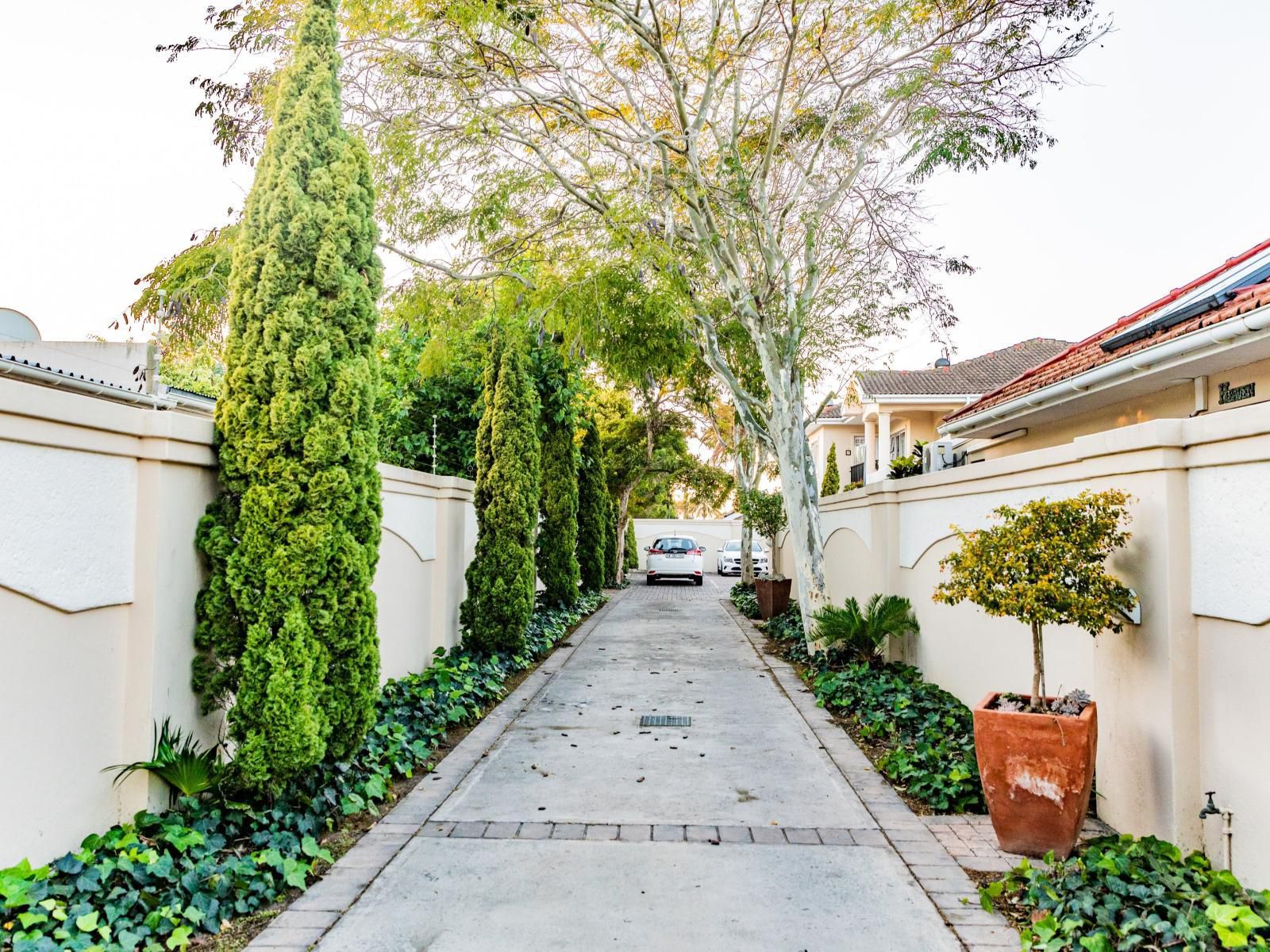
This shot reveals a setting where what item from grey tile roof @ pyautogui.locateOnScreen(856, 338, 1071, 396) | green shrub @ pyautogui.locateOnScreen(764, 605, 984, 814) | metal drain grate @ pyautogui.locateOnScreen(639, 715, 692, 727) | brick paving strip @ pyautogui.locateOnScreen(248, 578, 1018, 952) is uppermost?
grey tile roof @ pyautogui.locateOnScreen(856, 338, 1071, 396)

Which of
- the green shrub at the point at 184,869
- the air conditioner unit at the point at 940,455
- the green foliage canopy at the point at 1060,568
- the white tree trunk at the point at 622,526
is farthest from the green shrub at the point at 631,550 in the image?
the green foliage canopy at the point at 1060,568

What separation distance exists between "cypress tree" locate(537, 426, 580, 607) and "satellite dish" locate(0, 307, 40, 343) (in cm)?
879

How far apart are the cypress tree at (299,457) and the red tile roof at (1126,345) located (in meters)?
6.05

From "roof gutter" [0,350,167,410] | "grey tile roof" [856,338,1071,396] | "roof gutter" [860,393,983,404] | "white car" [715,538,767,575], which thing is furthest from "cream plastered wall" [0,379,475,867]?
"white car" [715,538,767,575]

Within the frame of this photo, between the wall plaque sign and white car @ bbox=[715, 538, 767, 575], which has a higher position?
the wall plaque sign

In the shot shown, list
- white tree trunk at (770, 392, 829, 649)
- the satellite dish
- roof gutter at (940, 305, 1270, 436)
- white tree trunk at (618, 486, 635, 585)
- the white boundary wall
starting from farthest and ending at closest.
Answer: white tree trunk at (618, 486, 635, 585) → white tree trunk at (770, 392, 829, 649) → the satellite dish → roof gutter at (940, 305, 1270, 436) → the white boundary wall

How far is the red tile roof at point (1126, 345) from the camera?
594 cm

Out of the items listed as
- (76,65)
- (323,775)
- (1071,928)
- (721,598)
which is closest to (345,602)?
(323,775)

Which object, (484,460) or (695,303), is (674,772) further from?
(695,303)

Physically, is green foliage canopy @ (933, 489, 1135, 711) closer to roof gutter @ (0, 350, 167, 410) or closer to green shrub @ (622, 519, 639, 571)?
roof gutter @ (0, 350, 167, 410)

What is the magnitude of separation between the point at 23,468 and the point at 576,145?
8958 millimetres

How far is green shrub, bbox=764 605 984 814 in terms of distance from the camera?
5109 mm

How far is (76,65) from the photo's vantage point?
8.61 m

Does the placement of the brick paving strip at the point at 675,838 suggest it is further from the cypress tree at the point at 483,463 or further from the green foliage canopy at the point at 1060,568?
the cypress tree at the point at 483,463
